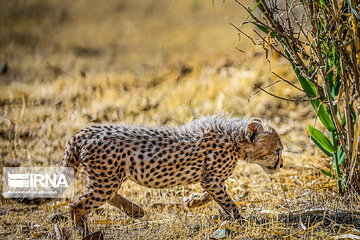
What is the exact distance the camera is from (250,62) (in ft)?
32.3

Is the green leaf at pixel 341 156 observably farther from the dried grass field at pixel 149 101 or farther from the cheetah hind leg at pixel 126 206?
the cheetah hind leg at pixel 126 206

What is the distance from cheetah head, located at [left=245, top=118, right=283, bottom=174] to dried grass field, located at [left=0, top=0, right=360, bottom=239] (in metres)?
0.37

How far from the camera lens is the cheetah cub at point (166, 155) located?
396 centimetres

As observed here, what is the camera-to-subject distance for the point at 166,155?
161 inches

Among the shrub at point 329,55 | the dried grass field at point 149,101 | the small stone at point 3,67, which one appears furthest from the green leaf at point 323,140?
the small stone at point 3,67

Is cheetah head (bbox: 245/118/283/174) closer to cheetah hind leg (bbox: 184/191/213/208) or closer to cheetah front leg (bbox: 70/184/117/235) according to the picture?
cheetah hind leg (bbox: 184/191/213/208)

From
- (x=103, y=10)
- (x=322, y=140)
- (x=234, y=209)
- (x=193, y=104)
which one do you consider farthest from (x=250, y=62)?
(x=103, y=10)

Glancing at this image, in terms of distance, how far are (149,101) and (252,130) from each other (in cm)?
470

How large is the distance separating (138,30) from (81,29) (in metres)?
1.62

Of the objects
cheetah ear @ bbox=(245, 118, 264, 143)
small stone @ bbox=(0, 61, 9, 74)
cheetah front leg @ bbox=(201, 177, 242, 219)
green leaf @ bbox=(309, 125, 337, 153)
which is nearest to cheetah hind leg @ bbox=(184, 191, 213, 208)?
cheetah front leg @ bbox=(201, 177, 242, 219)

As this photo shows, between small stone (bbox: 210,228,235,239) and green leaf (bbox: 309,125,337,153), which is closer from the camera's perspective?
small stone (bbox: 210,228,235,239)

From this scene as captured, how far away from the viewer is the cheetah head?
14.4ft

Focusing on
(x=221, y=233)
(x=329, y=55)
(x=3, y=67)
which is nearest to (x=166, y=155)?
(x=221, y=233)

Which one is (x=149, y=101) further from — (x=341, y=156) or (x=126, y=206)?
(x=341, y=156)
